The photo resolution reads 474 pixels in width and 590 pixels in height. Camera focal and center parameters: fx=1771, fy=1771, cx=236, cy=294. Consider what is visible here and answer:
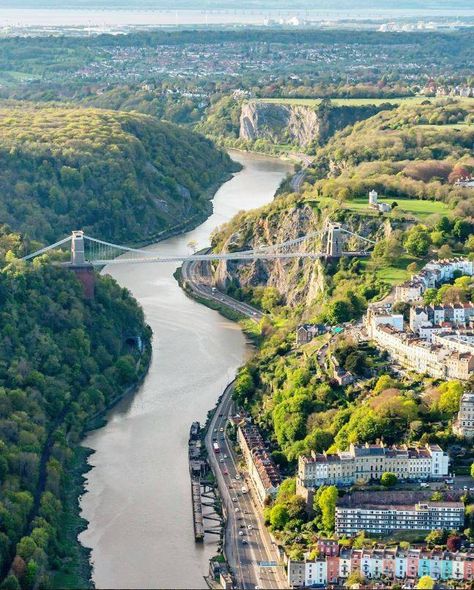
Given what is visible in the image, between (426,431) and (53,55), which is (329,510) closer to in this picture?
(426,431)

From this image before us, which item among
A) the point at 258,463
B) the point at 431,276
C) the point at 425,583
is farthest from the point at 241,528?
the point at 431,276

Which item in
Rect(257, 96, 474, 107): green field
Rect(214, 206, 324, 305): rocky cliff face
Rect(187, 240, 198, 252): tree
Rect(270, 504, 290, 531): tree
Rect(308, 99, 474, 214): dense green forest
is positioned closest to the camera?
Rect(270, 504, 290, 531): tree

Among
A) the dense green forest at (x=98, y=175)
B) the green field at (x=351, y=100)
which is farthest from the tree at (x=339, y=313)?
the green field at (x=351, y=100)

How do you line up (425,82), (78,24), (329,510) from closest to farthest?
(329,510) → (425,82) → (78,24)

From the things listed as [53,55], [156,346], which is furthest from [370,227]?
[53,55]

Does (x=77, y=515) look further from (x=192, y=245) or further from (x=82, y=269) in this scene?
(x=192, y=245)

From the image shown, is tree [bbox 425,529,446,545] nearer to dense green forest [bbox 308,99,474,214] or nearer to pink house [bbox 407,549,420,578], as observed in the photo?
pink house [bbox 407,549,420,578]

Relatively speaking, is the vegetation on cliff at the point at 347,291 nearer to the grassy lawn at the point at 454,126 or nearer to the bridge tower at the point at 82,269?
the grassy lawn at the point at 454,126

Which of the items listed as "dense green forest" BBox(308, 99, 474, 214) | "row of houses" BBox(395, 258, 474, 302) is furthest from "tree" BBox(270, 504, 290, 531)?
"dense green forest" BBox(308, 99, 474, 214)
